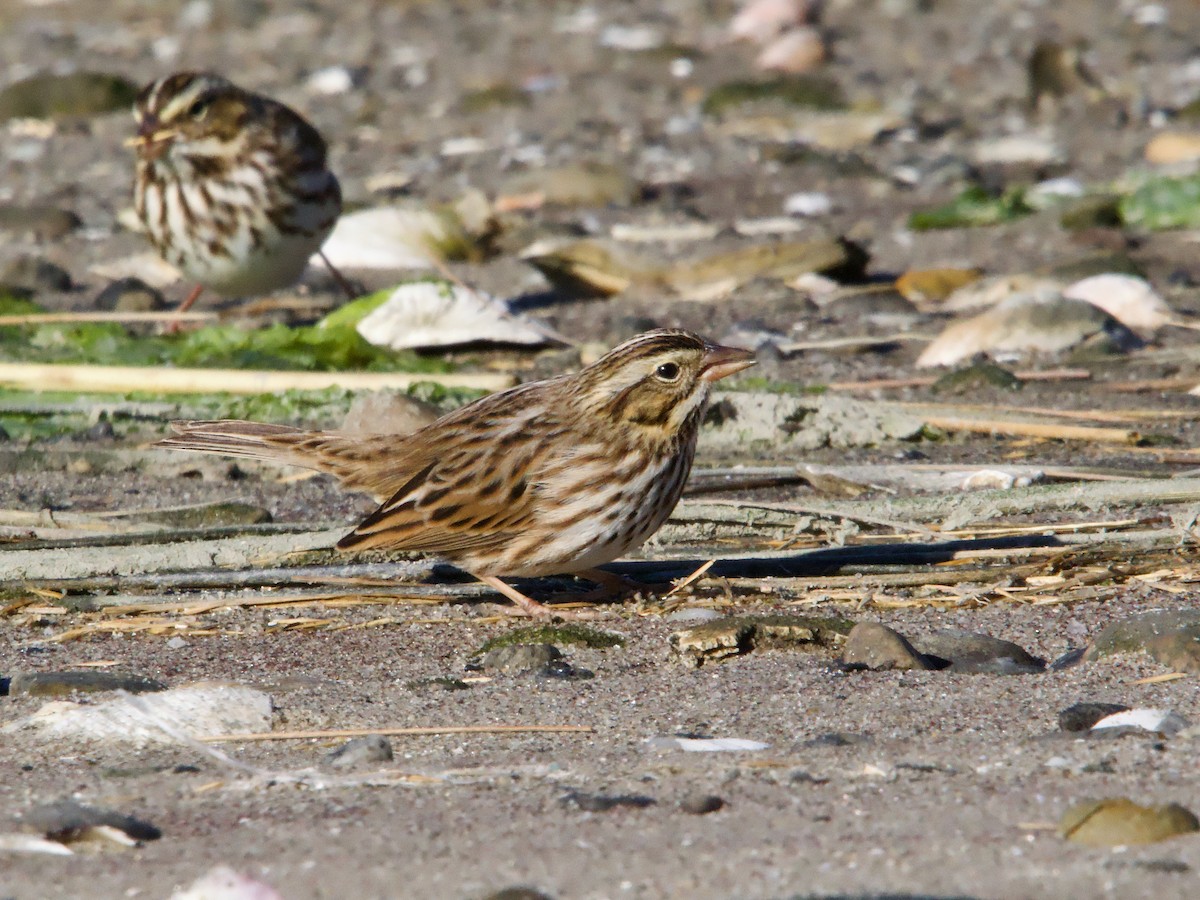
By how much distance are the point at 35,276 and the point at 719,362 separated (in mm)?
5766

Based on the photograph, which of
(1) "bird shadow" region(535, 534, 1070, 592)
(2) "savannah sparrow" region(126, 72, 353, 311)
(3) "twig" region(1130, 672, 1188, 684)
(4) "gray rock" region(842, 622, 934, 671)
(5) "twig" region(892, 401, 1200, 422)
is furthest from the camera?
(2) "savannah sparrow" region(126, 72, 353, 311)

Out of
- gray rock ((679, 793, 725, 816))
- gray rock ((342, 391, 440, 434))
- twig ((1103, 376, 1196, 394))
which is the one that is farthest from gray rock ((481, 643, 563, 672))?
twig ((1103, 376, 1196, 394))

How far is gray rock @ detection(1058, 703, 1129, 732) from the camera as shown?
3.87 meters

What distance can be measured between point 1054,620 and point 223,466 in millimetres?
3060

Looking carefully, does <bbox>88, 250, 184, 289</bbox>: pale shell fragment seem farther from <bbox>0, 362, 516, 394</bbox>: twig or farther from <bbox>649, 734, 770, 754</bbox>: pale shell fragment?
<bbox>649, 734, 770, 754</bbox>: pale shell fragment

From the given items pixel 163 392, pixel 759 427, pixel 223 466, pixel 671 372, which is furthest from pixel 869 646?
pixel 163 392

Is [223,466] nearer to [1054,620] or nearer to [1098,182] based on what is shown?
[1054,620]

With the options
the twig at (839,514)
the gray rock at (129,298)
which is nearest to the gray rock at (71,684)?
the twig at (839,514)

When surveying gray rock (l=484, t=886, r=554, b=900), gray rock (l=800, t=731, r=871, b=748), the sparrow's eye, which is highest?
the sparrow's eye

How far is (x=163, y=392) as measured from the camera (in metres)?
7.02

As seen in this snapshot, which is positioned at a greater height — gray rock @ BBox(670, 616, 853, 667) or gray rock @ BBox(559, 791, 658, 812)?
gray rock @ BBox(559, 791, 658, 812)

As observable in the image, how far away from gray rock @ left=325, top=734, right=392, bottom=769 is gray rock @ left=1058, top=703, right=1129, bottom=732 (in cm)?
141

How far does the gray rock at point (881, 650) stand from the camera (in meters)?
4.38

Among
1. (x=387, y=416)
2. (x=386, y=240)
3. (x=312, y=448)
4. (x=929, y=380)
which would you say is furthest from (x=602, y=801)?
(x=386, y=240)
